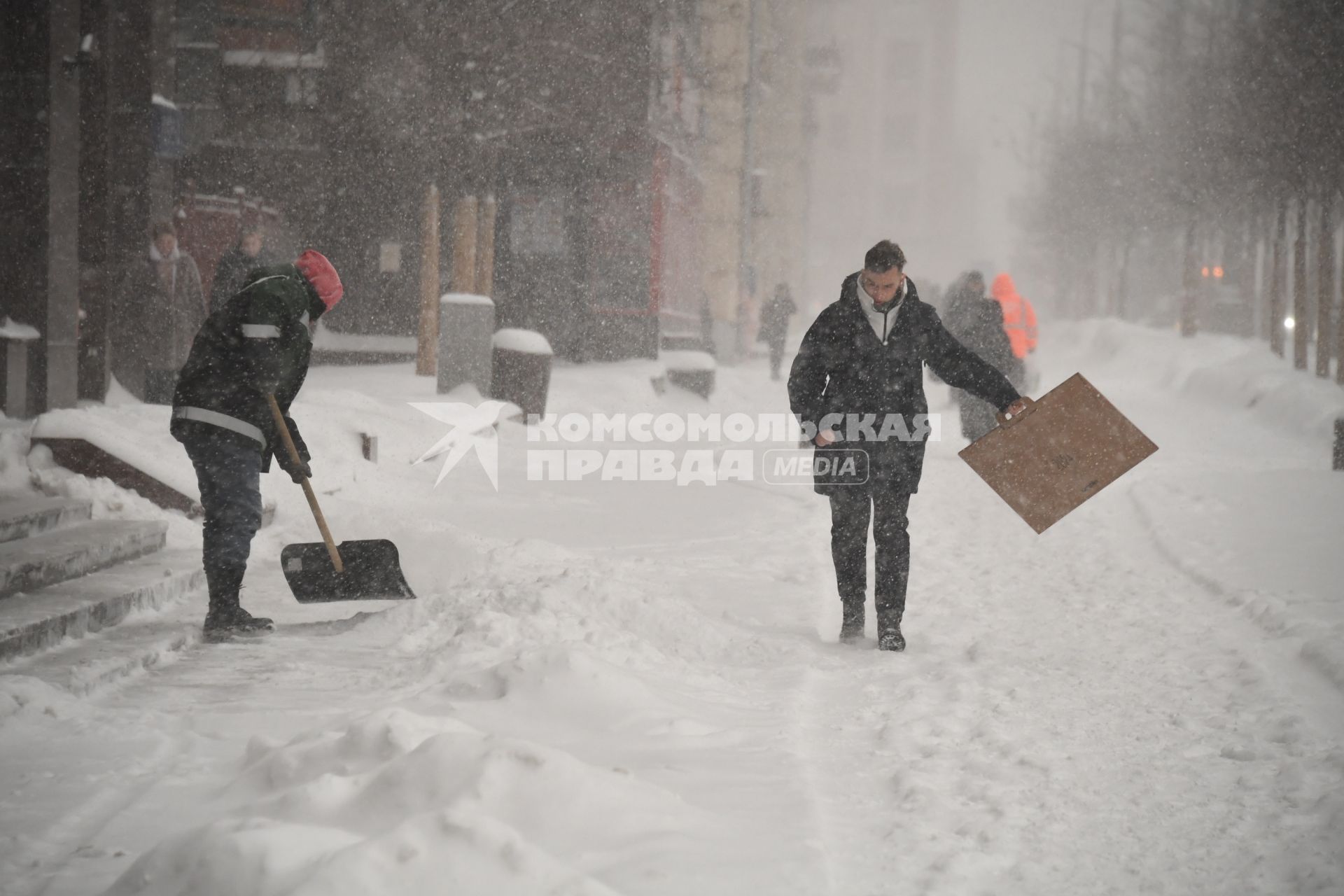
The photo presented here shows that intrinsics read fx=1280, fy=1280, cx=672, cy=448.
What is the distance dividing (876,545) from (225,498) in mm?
2831

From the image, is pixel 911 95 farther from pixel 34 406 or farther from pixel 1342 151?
pixel 34 406

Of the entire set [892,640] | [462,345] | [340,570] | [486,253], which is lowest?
[892,640]

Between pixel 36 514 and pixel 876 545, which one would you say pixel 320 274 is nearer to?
pixel 36 514

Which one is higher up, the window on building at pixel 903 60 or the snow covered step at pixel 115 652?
the window on building at pixel 903 60

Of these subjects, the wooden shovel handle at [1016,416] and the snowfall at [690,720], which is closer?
the snowfall at [690,720]

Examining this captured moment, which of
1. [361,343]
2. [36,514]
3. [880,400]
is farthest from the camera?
[361,343]

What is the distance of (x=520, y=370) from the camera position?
524 inches

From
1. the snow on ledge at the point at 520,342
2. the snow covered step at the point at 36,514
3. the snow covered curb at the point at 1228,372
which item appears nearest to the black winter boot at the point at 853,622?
the snow covered step at the point at 36,514

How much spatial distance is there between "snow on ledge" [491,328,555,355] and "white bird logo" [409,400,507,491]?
0.61 metres

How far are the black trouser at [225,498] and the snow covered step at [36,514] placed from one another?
136cm

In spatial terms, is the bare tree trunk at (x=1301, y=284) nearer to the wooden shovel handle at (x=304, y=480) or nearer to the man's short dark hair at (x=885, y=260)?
the man's short dark hair at (x=885, y=260)

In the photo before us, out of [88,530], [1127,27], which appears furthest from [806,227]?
[88,530]

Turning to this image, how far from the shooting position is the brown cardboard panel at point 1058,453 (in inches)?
224

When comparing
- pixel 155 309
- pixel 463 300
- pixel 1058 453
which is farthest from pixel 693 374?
pixel 1058 453
